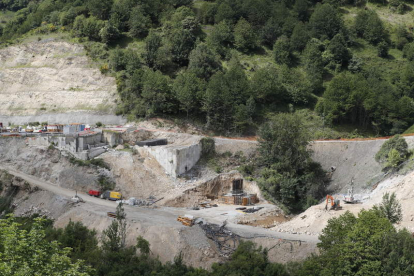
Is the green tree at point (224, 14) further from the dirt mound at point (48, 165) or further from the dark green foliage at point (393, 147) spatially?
the dirt mound at point (48, 165)

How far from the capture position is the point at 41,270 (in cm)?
2509

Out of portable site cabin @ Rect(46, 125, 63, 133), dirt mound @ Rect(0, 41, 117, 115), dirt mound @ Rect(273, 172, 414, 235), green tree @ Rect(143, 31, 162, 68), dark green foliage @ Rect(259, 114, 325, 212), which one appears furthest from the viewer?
green tree @ Rect(143, 31, 162, 68)

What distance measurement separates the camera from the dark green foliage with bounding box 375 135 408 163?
49.8 meters

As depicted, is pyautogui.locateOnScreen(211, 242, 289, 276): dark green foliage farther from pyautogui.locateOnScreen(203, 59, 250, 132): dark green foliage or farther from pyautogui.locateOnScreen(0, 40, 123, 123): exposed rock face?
pyautogui.locateOnScreen(0, 40, 123, 123): exposed rock face

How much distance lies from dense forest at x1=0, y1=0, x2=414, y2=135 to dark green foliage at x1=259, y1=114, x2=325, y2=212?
938 centimetres

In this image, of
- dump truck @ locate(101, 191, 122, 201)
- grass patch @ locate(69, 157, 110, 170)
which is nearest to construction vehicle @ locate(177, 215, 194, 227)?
dump truck @ locate(101, 191, 122, 201)

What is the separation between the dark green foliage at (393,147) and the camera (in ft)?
164

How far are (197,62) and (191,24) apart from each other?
1398cm

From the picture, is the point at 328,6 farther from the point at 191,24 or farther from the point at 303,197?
the point at 303,197

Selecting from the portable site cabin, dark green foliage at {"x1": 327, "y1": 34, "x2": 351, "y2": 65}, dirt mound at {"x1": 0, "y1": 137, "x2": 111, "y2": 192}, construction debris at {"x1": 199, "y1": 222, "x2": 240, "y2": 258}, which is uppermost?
dark green foliage at {"x1": 327, "y1": 34, "x2": 351, "y2": 65}

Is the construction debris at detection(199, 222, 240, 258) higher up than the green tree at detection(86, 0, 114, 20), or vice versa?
the green tree at detection(86, 0, 114, 20)

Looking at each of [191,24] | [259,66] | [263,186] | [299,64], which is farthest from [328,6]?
[263,186]

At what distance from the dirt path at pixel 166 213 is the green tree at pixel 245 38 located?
3950 cm

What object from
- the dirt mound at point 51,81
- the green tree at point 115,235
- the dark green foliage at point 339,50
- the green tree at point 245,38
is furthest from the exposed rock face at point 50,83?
the dark green foliage at point 339,50
